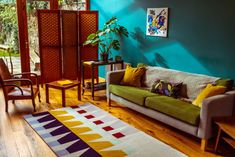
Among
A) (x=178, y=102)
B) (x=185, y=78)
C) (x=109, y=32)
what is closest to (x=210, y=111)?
(x=178, y=102)

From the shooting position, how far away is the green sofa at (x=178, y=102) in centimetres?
293

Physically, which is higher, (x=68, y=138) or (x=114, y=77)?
(x=114, y=77)

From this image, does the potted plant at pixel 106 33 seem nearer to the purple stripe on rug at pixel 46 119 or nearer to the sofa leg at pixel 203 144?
the purple stripe on rug at pixel 46 119

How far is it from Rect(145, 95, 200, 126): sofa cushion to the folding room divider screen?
270 centimetres

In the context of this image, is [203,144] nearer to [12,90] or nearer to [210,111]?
[210,111]

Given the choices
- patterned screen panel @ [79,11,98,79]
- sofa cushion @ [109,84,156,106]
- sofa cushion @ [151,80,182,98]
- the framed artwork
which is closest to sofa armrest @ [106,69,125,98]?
sofa cushion @ [109,84,156,106]

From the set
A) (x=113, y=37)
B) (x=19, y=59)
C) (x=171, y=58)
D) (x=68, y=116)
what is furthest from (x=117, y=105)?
(x=19, y=59)

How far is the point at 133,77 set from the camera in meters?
4.35

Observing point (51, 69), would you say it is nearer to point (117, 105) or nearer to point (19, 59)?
point (19, 59)

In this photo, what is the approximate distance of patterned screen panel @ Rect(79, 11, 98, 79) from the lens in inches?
227

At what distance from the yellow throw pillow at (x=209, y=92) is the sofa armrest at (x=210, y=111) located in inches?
4.0

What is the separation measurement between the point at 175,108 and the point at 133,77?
51.9 inches

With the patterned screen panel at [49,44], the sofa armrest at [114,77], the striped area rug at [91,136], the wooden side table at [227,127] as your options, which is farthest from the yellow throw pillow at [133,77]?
the patterned screen panel at [49,44]

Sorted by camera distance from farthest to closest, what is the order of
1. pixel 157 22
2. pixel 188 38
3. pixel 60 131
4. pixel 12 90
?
pixel 157 22, pixel 12 90, pixel 188 38, pixel 60 131
